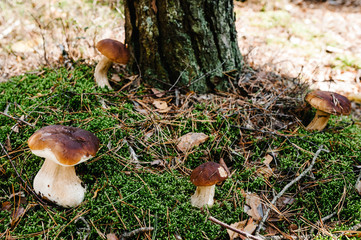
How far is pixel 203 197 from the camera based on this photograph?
2012mm

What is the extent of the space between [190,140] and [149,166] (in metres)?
0.50

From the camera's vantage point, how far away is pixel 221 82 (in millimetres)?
3104

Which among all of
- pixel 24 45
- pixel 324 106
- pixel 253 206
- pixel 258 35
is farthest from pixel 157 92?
pixel 258 35

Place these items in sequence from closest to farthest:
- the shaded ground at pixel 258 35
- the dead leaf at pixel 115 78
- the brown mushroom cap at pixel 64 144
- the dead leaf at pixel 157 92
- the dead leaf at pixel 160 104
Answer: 1. the brown mushroom cap at pixel 64 144
2. the dead leaf at pixel 160 104
3. the dead leaf at pixel 157 92
4. the dead leaf at pixel 115 78
5. the shaded ground at pixel 258 35

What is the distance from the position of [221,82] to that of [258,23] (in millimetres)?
4258

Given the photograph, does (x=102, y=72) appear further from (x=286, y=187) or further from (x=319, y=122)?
(x=319, y=122)

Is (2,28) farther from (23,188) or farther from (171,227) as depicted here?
(171,227)

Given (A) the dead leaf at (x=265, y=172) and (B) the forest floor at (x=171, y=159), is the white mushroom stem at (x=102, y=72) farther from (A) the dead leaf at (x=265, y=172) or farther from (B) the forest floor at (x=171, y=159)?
(A) the dead leaf at (x=265, y=172)

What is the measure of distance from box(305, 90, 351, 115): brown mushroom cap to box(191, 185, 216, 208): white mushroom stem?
5.33 feet

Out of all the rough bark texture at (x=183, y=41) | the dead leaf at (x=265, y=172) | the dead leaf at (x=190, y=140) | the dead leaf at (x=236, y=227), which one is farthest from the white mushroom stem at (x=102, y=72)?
the dead leaf at (x=236, y=227)

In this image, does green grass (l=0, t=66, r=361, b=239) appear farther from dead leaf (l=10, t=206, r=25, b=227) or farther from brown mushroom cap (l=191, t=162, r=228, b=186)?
brown mushroom cap (l=191, t=162, r=228, b=186)

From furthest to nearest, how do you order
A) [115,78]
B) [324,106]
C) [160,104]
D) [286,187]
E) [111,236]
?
[115,78] < [160,104] < [324,106] < [286,187] < [111,236]

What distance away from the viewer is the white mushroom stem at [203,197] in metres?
2.00

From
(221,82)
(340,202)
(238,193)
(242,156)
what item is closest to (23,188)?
(238,193)
